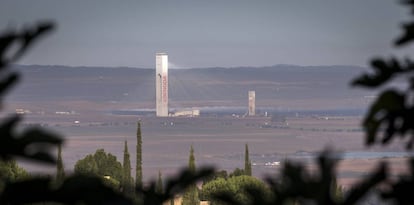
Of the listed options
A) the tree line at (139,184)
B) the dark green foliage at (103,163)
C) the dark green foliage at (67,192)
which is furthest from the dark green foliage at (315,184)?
the dark green foliage at (103,163)

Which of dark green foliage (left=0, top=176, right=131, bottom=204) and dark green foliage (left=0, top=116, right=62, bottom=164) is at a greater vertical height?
dark green foliage (left=0, top=116, right=62, bottom=164)

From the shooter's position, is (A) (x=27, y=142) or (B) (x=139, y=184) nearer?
(A) (x=27, y=142)

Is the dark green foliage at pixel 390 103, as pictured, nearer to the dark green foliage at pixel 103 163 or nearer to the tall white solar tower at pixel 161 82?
the dark green foliage at pixel 103 163

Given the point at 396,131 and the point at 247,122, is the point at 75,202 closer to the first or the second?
the point at 396,131

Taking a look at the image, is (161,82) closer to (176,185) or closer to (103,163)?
(103,163)

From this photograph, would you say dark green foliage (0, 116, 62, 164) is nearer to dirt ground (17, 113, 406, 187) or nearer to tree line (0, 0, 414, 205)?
tree line (0, 0, 414, 205)

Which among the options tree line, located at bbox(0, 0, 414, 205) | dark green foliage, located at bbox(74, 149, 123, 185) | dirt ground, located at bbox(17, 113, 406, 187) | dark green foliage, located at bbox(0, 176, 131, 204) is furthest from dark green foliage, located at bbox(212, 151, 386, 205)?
dirt ground, located at bbox(17, 113, 406, 187)

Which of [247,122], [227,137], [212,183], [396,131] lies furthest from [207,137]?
[396,131]

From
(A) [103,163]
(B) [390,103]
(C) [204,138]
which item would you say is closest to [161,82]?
(C) [204,138]
